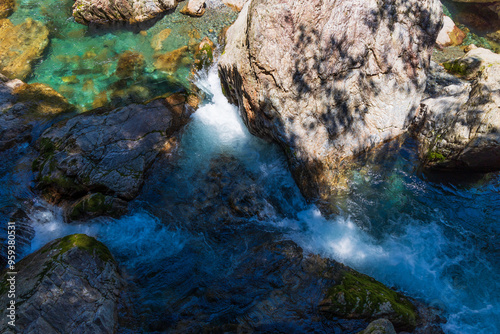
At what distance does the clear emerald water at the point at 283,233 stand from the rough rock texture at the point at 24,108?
1.82 feet

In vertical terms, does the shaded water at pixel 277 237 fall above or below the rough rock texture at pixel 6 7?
below

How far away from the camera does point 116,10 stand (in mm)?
11148

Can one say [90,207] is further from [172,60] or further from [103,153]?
[172,60]

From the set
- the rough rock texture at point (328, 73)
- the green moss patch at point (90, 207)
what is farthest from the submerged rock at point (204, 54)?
the green moss patch at point (90, 207)

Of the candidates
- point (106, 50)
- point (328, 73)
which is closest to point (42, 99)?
point (106, 50)

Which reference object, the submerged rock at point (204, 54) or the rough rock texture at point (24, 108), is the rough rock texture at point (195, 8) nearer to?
the submerged rock at point (204, 54)

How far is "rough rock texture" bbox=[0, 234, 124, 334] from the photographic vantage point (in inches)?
185

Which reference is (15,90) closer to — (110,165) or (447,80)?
(110,165)

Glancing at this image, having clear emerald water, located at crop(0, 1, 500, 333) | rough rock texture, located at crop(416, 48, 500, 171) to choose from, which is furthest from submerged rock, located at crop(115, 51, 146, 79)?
rough rock texture, located at crop(416, 48, 500, 171)

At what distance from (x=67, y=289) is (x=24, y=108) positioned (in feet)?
19.2

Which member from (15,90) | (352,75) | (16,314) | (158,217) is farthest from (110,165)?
(352,75)

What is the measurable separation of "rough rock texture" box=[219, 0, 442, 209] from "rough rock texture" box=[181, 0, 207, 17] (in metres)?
4.77

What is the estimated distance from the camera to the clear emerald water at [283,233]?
5.62 m

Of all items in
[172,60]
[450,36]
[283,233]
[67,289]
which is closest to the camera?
[67,289]
